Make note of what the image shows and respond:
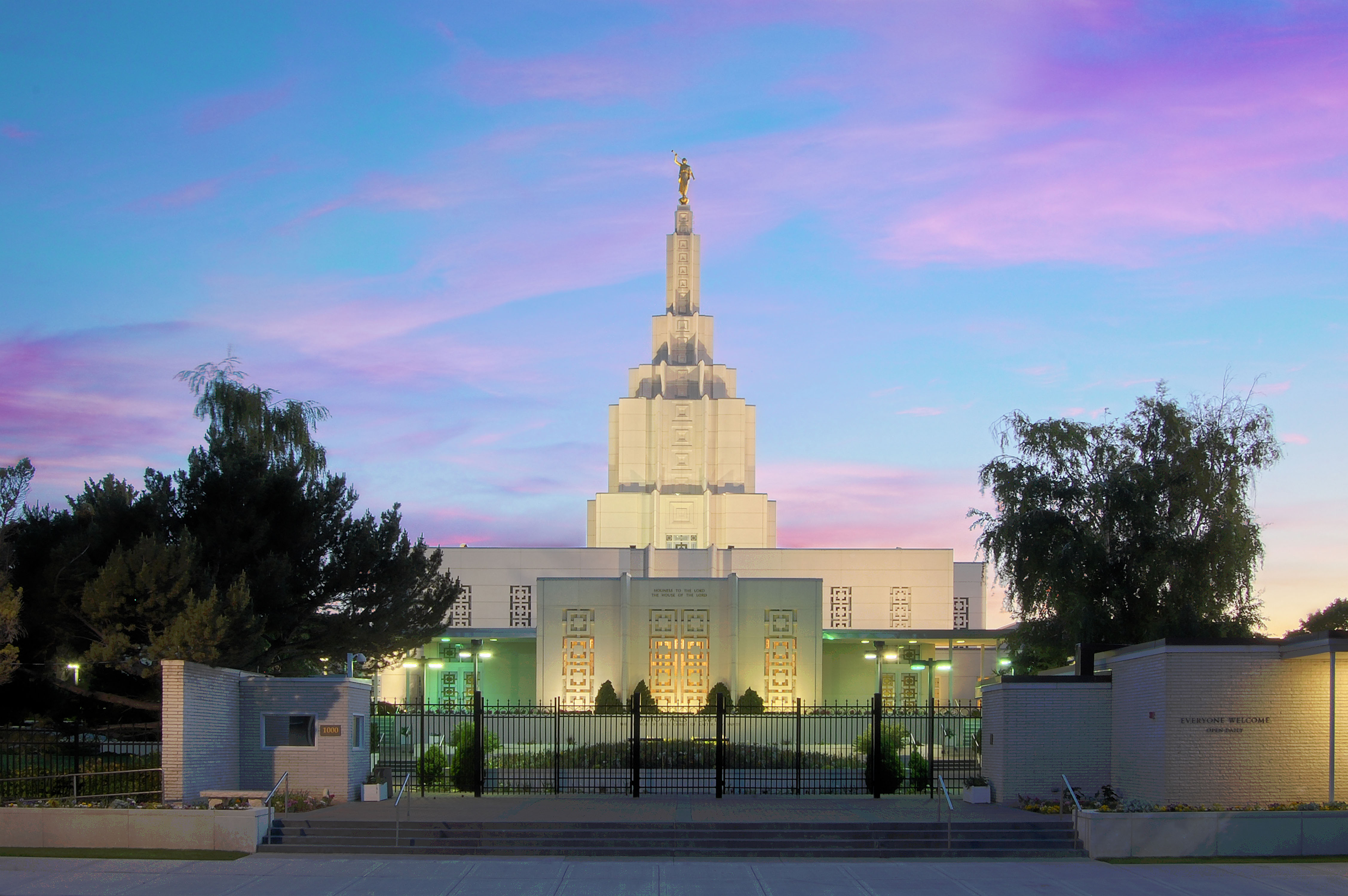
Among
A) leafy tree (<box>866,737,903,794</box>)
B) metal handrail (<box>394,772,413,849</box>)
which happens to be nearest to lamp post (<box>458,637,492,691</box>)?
leafy tree (<box>866,737,903,794</box>)

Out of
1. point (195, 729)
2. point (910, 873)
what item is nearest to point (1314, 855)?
point (910, 873)

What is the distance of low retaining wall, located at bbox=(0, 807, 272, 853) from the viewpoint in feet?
72.3

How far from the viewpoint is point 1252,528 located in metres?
38.6

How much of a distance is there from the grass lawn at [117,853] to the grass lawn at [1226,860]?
1454 centimetres

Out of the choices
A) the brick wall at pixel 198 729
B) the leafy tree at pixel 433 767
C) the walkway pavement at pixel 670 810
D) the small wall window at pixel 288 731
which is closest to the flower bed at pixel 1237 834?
the walkway pavement at pixel 670 810

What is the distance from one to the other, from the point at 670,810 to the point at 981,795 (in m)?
6.56

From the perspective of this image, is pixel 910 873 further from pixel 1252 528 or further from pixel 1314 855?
pixel 1252 528

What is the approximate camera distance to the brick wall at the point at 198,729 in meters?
23.5

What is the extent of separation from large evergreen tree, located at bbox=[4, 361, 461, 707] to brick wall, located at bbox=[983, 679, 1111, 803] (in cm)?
1599

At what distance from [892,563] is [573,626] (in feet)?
77.1

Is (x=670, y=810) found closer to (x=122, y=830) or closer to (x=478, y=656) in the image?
(x=122, y=830)

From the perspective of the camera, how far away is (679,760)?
110 feet

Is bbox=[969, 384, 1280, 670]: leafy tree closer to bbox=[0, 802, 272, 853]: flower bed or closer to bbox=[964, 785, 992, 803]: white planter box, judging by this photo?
bbox=[964, 785, 992, 803]: white planter box

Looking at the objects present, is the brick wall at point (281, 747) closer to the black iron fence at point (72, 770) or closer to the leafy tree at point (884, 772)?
the black iron fence at point (72, 770)
